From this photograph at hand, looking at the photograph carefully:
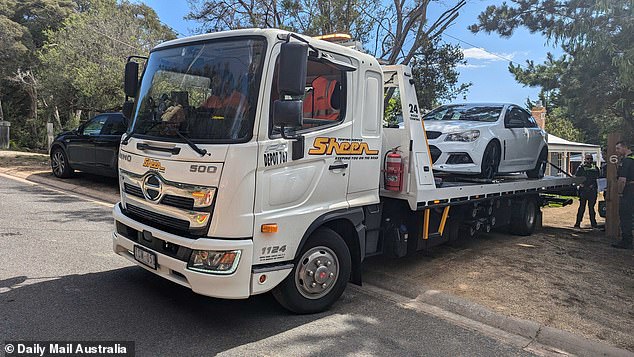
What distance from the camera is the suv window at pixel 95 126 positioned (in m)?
10.6

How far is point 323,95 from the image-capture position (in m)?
4.52

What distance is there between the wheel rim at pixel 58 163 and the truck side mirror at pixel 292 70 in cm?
1010

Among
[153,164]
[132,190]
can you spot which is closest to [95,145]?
[132,190]

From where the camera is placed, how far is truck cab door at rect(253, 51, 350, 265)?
3.76 metres

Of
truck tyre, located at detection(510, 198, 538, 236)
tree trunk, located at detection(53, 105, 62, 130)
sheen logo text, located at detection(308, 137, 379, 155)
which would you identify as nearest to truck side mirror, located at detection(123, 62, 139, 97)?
sheen logo text, located at detection(308, 137, 379, 155)

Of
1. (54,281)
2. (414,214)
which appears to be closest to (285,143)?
(414,214)

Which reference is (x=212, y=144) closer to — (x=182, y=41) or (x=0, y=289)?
(x=182, y=41)

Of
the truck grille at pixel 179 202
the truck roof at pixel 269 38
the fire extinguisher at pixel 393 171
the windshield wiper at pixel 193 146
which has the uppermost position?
the truck roof at pixel 269 38

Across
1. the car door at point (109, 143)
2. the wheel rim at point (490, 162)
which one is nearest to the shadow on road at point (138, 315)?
the wheel rim at point (490, 162)

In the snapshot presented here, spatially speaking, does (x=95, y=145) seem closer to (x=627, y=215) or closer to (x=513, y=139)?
(x=513, y=139)

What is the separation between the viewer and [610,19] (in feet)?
25.2

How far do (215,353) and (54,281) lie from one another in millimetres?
2340

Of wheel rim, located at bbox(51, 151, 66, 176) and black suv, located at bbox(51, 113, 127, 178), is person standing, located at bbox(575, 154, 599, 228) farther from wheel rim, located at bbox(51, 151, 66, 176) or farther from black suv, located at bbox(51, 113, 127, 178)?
wheel rim, located at bbox(51, 151, 66, 176)

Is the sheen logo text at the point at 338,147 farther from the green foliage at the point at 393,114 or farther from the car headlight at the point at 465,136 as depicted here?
the car headlight at the point at 465,136
